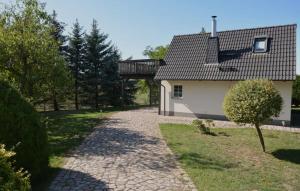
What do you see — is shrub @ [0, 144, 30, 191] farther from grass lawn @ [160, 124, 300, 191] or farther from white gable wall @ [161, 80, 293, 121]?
white gable wall @ [161, 80, 293, 121]

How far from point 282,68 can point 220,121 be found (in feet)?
16.1

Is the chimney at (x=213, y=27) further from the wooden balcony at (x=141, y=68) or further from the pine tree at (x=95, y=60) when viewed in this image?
the pine tree at (x=95, y=60)

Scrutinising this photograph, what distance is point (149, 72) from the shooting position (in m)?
24.1

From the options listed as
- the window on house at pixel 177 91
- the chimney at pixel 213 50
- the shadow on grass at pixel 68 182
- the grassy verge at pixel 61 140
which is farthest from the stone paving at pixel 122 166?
the chimney at pixel 213 50

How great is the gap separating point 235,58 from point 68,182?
1558 cm

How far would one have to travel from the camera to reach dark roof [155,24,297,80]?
19.0 metres

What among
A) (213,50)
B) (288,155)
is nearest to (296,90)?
(213,50)

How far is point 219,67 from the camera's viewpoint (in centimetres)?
2058

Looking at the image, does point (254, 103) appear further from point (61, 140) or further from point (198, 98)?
point (198, 98)

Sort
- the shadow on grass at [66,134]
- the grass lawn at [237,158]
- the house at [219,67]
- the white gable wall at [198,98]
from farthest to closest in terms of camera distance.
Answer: the white gable wall at [198,98] < the house at [219,67] < the shadow on grass at [66,134] < the grass lawn at [237,158]

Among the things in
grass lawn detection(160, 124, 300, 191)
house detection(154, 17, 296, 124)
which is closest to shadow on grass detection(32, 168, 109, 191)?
grass lawn detection(160, 124, 300, 191)

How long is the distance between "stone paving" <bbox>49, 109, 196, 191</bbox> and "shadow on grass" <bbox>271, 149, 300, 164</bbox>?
13.4 ft

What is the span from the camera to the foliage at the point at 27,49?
49.4ft

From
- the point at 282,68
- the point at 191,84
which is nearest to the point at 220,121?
the point at 191,84
